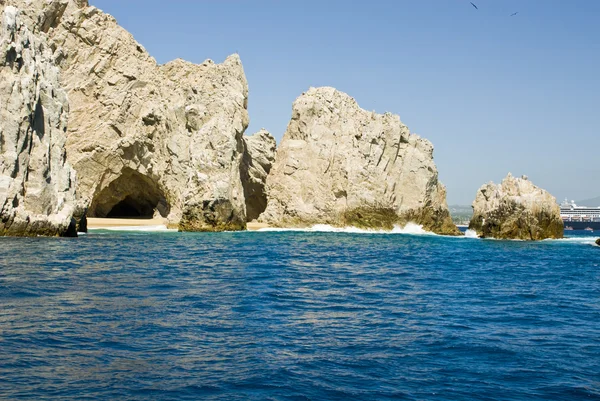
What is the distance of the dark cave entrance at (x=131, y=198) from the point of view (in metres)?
69.0

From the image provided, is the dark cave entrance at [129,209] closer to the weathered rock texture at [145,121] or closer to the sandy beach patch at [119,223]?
the weathered rock texture at [145,121]

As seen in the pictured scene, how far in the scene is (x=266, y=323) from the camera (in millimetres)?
14938

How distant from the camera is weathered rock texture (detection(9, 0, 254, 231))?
62.6 metres

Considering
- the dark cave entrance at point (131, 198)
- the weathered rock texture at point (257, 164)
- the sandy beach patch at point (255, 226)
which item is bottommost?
the sandy beach patch at point (255, 226)

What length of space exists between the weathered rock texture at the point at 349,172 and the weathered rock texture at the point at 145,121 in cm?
782

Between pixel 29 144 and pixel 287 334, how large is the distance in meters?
33.5

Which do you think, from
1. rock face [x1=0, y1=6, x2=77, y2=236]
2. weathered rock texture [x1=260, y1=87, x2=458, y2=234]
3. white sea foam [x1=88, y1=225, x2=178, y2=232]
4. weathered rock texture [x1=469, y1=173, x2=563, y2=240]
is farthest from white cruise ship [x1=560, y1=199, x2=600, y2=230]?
rock face [x1=0, y1=6, x2=77, y2=236]

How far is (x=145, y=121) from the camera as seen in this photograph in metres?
66.8

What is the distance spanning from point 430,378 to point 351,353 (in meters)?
1.95

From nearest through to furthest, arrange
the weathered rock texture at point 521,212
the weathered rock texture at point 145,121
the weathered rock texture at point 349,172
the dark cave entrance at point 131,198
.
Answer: the weathered rock texture at point 521,212 → the weathered rock texture at point 145,121 → the dark cave entrance at point 131,198 → the weathered rock texture at point 349,172

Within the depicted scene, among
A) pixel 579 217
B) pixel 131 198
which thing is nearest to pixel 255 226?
pixel 131 198

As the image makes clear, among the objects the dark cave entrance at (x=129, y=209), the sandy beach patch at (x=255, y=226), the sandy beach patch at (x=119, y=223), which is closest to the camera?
the sandy beach patch at (x=119, y=223)

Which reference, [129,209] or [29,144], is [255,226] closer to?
Result: [129,209]

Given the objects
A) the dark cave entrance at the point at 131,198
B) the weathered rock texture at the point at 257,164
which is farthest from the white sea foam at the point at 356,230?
the dark cave entrance at the point at 131,198
